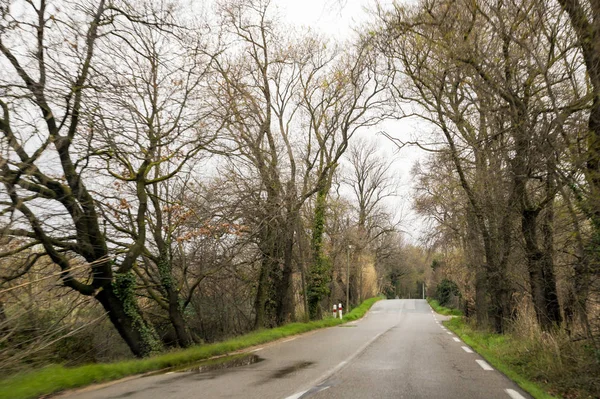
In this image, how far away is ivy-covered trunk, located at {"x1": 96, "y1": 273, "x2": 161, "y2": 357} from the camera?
13.0 meters

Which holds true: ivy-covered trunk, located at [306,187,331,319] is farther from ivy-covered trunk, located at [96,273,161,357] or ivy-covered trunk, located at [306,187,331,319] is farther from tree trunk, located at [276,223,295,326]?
ivy-covered trunk, located at [96,273,161,357]

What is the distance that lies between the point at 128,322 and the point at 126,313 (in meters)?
0.26

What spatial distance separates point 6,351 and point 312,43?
17179 millimetres

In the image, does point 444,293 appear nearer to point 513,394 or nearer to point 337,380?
point 337,380

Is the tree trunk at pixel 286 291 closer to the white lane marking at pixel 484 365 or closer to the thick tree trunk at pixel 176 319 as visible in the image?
the thick tree trunk at pixel 176 319

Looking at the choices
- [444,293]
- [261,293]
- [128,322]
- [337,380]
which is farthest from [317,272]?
[444,293]

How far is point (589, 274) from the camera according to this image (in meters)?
7.43

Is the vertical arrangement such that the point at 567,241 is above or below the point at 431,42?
below

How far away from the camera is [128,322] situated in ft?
43.9

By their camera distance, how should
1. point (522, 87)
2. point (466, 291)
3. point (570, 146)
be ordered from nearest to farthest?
point (570, 146) → point (522, 87) → point (466, 291)

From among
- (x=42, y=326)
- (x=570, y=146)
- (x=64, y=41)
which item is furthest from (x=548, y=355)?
(x=64, y=41)

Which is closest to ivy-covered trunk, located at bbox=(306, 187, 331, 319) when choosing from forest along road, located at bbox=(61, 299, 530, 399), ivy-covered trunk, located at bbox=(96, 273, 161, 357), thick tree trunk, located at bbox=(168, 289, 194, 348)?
thick tree trunk, located at bbox=(168, 289, 194, 348)

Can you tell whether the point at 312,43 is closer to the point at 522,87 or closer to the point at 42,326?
the point at 522,87

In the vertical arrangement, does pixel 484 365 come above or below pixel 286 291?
below
